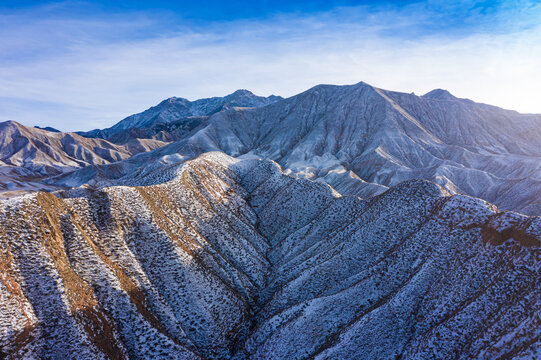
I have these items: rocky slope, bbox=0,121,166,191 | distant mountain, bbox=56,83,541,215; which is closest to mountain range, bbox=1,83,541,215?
distant mountain, bbox=56,83,541,215

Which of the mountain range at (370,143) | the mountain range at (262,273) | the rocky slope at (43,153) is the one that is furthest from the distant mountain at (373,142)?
the mountain range at (262,273)

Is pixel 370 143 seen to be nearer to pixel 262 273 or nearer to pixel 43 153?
pixel 262 273

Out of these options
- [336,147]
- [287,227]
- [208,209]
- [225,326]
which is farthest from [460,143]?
[225,326]

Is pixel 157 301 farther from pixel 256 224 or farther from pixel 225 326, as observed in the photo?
pixel 256 224

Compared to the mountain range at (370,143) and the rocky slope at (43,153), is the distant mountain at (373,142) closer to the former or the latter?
the mountain range at (370,143)

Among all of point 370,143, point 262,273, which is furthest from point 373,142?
point 262,273

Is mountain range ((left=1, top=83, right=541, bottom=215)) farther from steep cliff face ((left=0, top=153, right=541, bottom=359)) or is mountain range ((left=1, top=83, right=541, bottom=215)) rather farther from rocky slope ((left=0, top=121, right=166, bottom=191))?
steep cliff face ((left=0, top=153, right=541, bottom=359))
